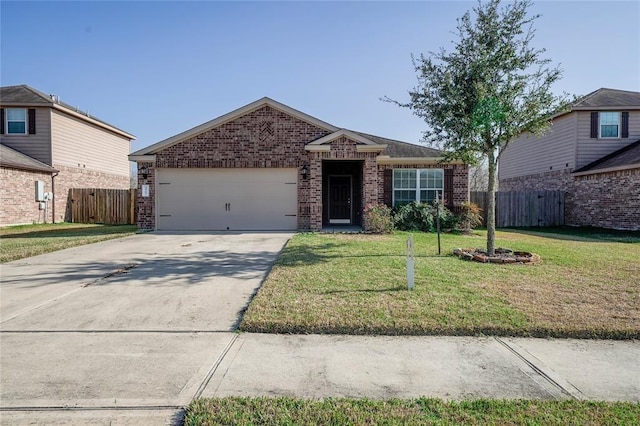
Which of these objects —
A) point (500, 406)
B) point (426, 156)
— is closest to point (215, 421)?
point (500, 406)

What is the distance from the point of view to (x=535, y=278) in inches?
245

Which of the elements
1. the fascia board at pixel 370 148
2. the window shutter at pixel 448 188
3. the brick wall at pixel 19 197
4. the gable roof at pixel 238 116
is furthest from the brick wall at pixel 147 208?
the window shutter at pixel 448 188

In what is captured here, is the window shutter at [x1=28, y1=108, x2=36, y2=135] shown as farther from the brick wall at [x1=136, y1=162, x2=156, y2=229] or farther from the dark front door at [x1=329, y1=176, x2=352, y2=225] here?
the dark front door at [x1=329, y1=176, x2=352, y2=225]

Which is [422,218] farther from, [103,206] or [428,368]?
[103,206]

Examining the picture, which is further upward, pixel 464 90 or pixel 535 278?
pixel 464 90

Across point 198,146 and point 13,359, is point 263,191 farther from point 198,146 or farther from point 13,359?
point 13,359

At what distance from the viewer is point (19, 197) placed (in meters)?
16.3

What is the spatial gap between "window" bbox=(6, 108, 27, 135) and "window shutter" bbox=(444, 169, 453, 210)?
2027 centimetres

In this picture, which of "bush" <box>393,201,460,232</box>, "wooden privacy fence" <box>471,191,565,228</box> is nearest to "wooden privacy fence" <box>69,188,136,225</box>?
"bush" <box>393,201,460,232</box>

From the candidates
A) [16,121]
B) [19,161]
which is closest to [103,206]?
[19,161]

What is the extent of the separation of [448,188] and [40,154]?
63.9 ft

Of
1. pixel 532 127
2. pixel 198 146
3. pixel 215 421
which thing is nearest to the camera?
pixel 215 421

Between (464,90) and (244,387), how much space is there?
8.05 meters

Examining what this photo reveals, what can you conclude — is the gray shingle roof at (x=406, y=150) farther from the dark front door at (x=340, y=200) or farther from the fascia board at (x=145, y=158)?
the fascia board at (x=145, y=158)
